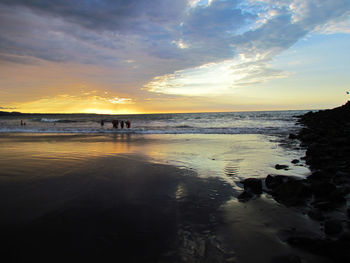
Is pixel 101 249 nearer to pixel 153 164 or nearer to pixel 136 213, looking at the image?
pixel 136 213

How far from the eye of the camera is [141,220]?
343 cm

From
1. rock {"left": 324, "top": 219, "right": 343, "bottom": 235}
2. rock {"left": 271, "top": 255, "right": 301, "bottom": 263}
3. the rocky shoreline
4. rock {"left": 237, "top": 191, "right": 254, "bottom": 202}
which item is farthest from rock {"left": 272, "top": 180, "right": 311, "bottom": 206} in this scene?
rock {"left": 271, "top": 255, "right": 301, "bottom": 263}

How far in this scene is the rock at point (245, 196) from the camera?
169 inches

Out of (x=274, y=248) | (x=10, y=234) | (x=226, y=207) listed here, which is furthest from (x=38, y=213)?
(x=274, y=248)

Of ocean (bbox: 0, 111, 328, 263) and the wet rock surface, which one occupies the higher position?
the wet rock surface

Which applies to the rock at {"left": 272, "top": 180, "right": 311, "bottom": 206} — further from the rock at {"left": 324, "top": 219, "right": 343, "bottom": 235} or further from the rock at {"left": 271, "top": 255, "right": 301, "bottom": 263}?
the rock at {"left": 271, "top": 255, "right": 301, "bottom": 263}

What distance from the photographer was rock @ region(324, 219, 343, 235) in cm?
292

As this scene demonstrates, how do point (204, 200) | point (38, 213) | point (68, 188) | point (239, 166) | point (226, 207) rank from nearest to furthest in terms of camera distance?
point (38, 213) → point (226, 207) → point (204, 200) → point (68, 188) → point (239, 166)

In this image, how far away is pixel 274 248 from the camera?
2.71m

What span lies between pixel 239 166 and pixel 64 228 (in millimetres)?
5444

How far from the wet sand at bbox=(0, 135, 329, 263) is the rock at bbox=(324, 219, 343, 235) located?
11 cm

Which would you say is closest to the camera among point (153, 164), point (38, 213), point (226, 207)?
point (38, 213)

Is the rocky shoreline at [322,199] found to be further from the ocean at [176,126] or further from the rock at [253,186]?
the ocean at [176,126]

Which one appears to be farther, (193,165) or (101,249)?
(193,165)
